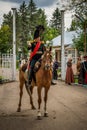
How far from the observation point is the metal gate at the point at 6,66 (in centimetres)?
2918

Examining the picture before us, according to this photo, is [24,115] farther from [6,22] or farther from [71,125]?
[6,22]

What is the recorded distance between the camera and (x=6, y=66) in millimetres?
29531

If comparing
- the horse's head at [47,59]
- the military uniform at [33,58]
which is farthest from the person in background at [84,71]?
the horse's head at [47,59]

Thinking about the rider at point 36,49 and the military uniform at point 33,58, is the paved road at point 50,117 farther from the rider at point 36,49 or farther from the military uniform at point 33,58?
the rider at point 36,49

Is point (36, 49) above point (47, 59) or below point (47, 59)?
above

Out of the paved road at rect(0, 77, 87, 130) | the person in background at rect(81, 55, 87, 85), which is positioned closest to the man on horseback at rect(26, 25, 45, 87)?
→ the paved road at rect(0, 77, 87, 130)

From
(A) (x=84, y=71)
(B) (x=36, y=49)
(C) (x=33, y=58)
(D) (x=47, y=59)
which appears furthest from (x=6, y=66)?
→ (D) (x=47, y=59)

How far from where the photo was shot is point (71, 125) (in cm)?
1005

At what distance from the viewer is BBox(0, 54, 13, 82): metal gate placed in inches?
1149

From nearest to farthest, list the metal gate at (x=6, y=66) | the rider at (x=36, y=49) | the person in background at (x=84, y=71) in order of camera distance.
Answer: the rider at (x=36, y=49)
the person in background at (x=84, y=71)
the metal gate at (x=6, y=66)

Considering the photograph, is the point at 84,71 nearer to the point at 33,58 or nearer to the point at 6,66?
the point at 6,66

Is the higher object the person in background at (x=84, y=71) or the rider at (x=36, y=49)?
the rider at (x=36, y=49)

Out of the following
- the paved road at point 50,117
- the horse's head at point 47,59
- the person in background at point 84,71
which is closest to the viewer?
the paved road at point 50,117

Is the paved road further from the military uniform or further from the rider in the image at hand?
the rider
